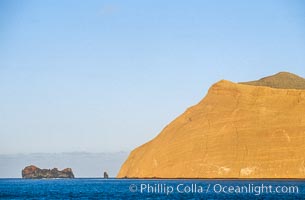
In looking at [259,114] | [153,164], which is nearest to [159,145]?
[153,164]

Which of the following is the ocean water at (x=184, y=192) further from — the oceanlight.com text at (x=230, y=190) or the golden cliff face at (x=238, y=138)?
the golden cliff face at (x=238, y=138)

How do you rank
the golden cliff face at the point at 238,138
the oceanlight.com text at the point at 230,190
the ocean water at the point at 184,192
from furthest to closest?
the golden cliff face at the point at 238,138 < the oceanlight.com text at the point at 230,190 < the ocean water at the point at 184,192

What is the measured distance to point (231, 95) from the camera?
18100cm

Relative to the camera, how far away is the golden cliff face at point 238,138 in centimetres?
16425

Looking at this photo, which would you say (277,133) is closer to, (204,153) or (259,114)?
(259,114)

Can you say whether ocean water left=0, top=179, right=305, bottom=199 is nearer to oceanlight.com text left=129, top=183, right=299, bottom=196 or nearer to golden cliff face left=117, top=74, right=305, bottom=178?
oceanlight.com text left=129, top=183, right=299, bottom=196

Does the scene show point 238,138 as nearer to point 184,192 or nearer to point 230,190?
point 230,190

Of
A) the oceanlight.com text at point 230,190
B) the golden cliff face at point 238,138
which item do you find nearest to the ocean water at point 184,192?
the oceanlight.com text at point 230,190

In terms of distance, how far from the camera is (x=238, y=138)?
16962 cm

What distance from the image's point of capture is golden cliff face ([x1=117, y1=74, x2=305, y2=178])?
164250 mm

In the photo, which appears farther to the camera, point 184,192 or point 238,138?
point 238,138

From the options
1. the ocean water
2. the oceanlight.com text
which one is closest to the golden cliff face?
the ocean water

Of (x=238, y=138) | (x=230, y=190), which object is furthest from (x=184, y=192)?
(x=238, y=138)

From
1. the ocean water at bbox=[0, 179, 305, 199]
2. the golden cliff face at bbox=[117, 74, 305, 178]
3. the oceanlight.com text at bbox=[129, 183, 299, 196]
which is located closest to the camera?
the ocean water at bbox=[0, 179, 305, 199]
